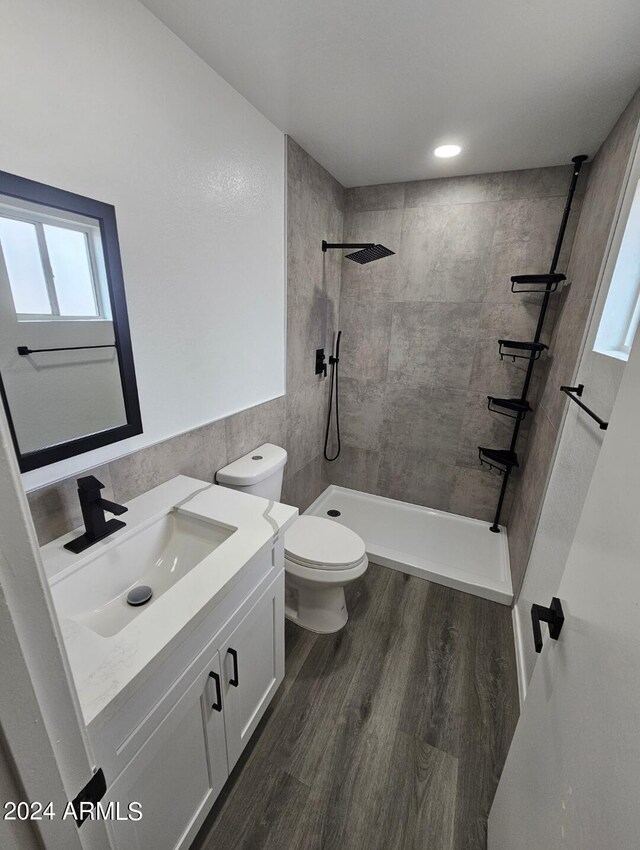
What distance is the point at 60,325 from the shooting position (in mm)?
1000

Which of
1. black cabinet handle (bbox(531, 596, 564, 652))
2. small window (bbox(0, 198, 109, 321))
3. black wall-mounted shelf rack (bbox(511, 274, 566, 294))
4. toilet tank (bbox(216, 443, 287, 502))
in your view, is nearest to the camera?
black cabinet handle (bbox(531, 596, 564, 652))

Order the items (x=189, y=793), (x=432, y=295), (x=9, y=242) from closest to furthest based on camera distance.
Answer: (x=9, y=242), (x=189, y=793), (x=432, y=295)

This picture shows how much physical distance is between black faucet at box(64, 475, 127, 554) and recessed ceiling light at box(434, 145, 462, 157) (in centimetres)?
225

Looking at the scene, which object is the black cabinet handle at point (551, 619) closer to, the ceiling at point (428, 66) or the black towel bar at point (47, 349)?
the black towel bar at point (47, 349)

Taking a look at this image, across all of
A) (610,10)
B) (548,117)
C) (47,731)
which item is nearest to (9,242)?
(47,731)

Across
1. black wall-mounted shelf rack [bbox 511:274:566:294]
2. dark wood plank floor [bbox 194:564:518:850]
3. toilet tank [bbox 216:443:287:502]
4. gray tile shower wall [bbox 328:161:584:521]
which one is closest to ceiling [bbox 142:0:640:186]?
gray tile shower wall [bbox 328:161:584:521]

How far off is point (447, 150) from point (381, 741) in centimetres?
278

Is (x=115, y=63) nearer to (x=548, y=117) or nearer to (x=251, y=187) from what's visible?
(x=251, y=187)

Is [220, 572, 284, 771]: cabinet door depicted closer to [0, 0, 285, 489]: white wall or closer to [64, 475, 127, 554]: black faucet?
[64, 475, 127, 554]: black faucet

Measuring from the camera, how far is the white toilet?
1672 millimetres

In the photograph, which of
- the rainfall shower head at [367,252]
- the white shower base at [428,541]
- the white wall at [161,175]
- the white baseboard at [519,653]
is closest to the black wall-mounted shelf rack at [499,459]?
the white shower base at [428,541]

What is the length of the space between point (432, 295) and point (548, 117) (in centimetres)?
104

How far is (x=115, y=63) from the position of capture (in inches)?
41.4

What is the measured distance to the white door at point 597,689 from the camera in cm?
47
